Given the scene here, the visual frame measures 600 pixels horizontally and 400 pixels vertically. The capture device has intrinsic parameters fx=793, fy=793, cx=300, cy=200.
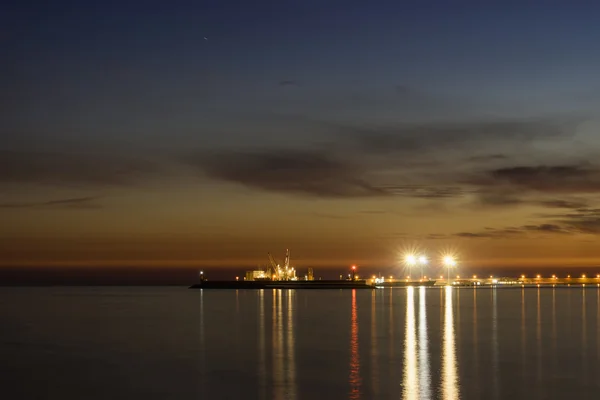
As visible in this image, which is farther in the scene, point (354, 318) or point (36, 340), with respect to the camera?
point (354, 318)

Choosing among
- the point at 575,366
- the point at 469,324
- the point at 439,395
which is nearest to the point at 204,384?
the point at 439,395

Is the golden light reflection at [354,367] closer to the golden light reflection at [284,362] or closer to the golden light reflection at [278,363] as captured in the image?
the golden light reflection at [284,362]

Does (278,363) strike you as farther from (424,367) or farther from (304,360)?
(424,367)

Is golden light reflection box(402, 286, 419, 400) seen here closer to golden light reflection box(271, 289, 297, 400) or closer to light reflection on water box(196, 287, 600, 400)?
light reflection on water box(196, 287, 600, 400)

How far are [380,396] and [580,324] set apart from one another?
144 ft

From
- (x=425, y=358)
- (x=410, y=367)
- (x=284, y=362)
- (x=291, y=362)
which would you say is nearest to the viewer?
(x=410, y=367)

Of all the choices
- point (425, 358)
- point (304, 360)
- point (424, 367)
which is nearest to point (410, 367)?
point (424, 367)

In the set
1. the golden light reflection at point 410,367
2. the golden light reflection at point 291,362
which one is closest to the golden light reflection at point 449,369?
the golden light reflection at point 410,367

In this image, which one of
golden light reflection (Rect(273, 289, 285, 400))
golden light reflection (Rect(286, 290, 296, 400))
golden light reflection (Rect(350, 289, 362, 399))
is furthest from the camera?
golden light reflection (Rect(286, 290, 296, 400))

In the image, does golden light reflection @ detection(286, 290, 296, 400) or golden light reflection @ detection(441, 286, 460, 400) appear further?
golden light reflection @ detection(286, 290, 296, 400)

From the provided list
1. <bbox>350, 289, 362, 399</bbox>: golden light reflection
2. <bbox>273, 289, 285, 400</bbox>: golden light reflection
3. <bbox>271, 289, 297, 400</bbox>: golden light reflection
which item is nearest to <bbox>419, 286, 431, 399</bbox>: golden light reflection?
<bbox>350, 289, 362, 399</bbox>: golden light reflection

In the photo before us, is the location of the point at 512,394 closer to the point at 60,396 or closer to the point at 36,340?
the point at 60,396

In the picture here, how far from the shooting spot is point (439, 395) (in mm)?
30078

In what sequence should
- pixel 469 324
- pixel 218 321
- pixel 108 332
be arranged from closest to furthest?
pixel 108 332 < pixel 469 324 < pixel 218 321
